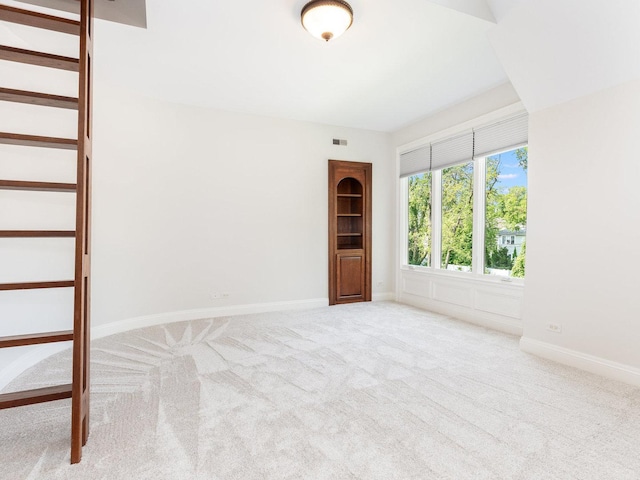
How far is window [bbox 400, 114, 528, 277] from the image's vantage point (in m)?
4.12

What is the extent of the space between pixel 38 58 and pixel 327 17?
1857mm

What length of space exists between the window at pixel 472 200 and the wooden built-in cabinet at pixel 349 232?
0.74 metres

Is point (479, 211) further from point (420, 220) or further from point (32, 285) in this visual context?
point (32, 285)

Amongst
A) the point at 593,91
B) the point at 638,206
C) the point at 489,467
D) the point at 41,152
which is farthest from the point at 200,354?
the point at 593,91

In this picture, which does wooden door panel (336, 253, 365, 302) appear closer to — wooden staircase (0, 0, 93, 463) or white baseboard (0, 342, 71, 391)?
white baseboard (0, 342, 71, 391)

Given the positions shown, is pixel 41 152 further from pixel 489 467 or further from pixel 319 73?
pixel 489 467

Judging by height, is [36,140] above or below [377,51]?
below

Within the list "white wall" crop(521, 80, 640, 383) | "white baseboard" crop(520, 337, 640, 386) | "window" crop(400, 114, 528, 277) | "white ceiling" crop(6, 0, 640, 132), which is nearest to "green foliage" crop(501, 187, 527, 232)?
"window" crop(400, 114, 528, 277)

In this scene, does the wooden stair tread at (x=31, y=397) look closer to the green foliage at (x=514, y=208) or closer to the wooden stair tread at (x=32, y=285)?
the wooden stair tread at (x=32, y=285)

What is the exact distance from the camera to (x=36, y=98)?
1.83 metres

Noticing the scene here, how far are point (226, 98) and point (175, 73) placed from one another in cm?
79

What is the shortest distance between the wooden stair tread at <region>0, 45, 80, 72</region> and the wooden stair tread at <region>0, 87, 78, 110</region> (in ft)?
0.60

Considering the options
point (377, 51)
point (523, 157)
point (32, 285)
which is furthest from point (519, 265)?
point (32, 285)

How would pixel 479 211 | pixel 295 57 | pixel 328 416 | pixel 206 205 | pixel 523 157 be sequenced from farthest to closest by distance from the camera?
pixel 206 205
pixel 479 211
pixel 523 157
pixel 295 57
pixel 328 416
